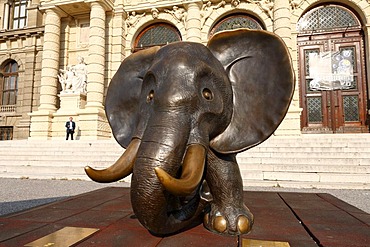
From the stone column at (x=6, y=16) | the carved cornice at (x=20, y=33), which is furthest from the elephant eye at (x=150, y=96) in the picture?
the stone column at (x=6, y=16)

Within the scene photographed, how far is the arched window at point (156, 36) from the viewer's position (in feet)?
50.3

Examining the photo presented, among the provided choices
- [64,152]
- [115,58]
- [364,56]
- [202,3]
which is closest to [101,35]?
[115,58]

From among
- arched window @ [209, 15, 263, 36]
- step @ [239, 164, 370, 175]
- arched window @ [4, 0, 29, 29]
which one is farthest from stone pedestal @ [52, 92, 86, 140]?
arched window @ [4, 0, 29, 29]

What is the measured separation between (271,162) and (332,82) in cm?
851

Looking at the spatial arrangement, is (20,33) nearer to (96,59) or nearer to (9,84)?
(9,84)

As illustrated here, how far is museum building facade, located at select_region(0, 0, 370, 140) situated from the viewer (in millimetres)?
12953

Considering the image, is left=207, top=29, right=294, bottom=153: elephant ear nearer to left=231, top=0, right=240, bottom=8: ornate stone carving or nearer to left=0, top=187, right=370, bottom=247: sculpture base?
left=0, top=187, right=370, bottom=247: sculpture base

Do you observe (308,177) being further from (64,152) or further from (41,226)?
(64,152)

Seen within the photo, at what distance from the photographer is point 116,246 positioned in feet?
4.96

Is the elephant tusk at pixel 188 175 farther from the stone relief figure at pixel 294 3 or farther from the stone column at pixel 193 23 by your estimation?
the stone relief figure at pixel 294 3

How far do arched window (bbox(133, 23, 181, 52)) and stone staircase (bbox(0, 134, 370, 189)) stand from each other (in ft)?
25.2

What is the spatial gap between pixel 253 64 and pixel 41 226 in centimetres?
197

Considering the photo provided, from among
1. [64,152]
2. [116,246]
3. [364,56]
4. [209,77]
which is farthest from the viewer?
[364,56]

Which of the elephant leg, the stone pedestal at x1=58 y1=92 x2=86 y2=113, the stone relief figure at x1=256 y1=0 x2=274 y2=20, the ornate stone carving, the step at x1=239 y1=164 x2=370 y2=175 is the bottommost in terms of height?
the step at x1=239 y1=164 x2=370 y2=175
